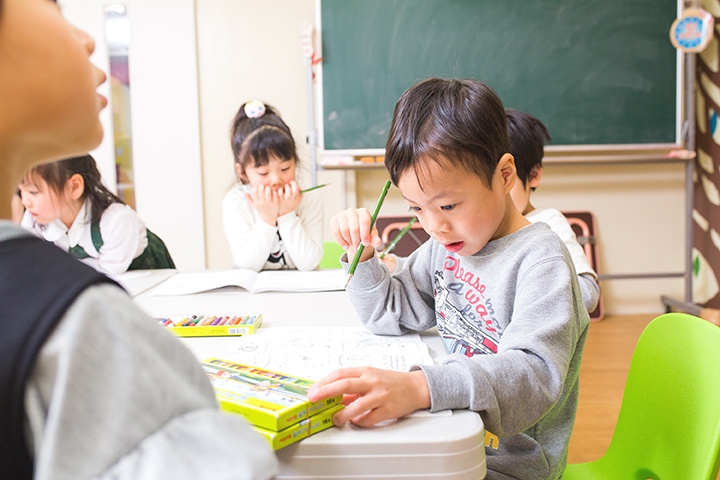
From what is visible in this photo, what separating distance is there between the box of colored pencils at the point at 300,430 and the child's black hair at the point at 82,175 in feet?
4.34

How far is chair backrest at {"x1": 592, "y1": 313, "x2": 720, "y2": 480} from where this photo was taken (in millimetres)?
737

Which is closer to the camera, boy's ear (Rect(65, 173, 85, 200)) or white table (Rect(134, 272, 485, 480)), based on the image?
white table (Rect(134, 272, 485, 480))

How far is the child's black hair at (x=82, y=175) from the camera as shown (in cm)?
158

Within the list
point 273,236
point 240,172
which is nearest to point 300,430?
point 273,236

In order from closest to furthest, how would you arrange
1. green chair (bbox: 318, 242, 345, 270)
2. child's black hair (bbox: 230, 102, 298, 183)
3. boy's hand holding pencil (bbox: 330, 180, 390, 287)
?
Result: 1. boy's hand holding pencil (bbox: 330, 180, 390, 287)
2. child's black hair (bbox: 230, 102, 298, 183)
3. green chair (bbox: 318, 242, 345, 270)

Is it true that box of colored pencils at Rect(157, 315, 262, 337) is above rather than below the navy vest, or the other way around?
below

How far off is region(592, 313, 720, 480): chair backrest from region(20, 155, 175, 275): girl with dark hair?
A: 128 cm

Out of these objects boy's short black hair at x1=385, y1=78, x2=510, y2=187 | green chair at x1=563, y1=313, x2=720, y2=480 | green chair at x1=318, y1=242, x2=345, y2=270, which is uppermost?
boy's short black hair at x1=385, y1=78, x2=510, y2=187

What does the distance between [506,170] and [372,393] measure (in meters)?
0.41

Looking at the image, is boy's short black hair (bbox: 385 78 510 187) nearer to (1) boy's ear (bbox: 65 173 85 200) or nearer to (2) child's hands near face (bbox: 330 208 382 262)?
(2) child's hands near face (bbox: 330 208 382 262)

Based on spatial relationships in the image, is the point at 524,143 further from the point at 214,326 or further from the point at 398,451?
the point at 398,451

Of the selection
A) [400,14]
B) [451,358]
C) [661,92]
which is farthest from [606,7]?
[451,358]

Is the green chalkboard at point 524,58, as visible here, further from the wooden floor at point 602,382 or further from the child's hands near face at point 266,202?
the child's hands near face at point 266,202

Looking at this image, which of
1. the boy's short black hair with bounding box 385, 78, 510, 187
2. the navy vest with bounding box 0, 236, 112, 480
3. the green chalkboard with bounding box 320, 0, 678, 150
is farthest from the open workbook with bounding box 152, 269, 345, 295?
the green chalkboard with bounding box 320, 0, 678, 150
